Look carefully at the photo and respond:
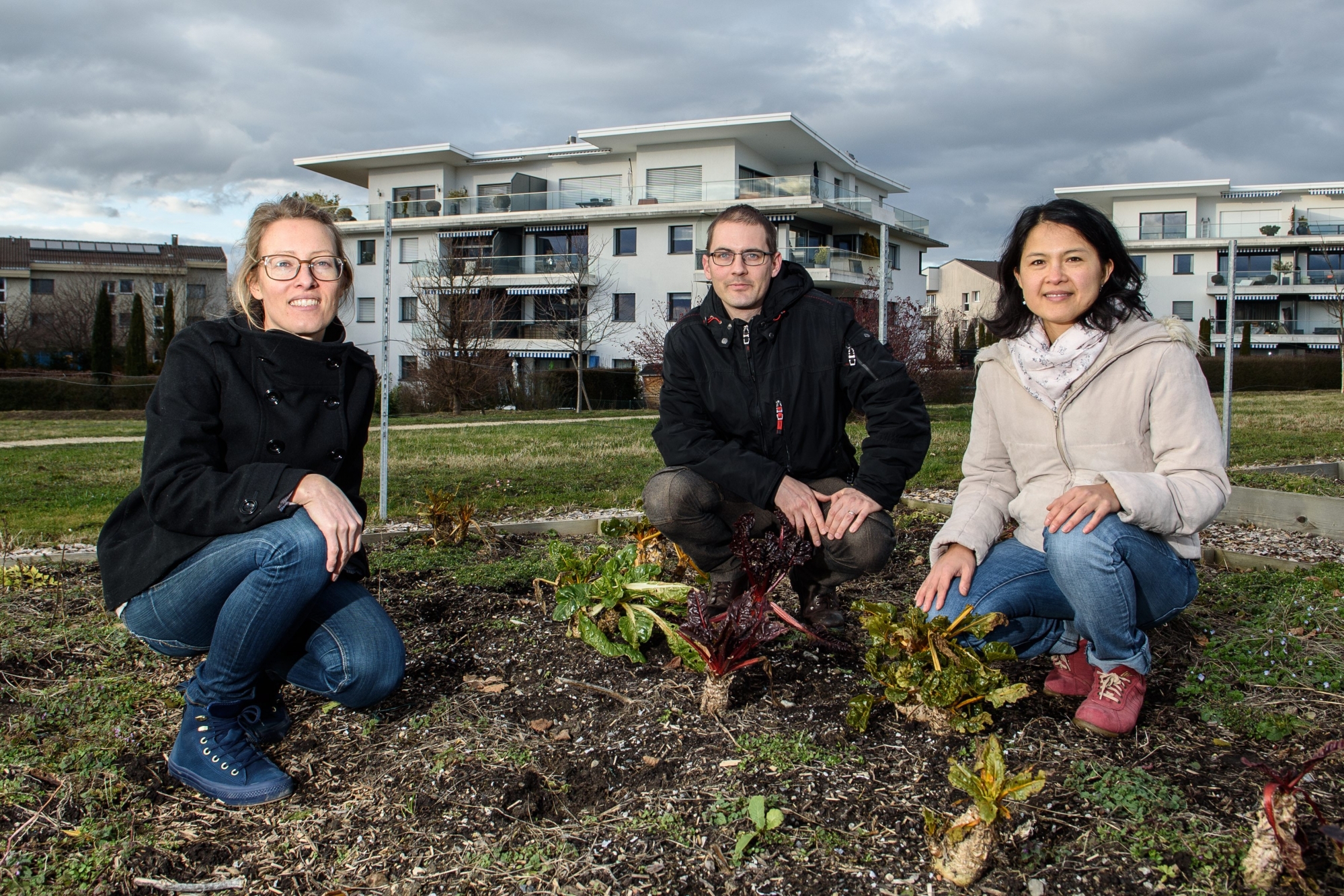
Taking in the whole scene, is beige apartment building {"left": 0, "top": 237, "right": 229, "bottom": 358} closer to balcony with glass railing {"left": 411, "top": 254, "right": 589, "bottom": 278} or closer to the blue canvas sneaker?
balcony with glass railing {"left": 411, "top": 254, "right": 589, "bottom": 278}

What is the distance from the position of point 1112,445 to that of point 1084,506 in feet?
1.13

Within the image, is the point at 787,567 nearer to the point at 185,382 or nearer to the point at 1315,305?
the point at 185,382

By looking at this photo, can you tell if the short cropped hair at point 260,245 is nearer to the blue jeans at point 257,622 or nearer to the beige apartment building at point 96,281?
the blue jeans at point 257,622

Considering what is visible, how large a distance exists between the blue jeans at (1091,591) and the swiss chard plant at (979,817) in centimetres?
73

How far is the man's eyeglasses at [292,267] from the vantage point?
2500mm

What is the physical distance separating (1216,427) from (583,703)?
6.29 feet

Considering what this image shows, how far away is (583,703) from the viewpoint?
256 centimetres

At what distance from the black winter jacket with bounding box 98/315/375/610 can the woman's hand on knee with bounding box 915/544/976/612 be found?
5.61 ft

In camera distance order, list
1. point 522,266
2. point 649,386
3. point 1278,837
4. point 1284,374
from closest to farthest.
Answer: point 1278,837 < point 649,386 < point 1284,374 < point 522,266

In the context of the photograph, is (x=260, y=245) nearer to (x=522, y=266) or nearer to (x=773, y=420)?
(x=773, y=420)

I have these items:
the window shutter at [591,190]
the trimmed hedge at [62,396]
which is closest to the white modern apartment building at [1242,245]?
the window shutter at [591,190]

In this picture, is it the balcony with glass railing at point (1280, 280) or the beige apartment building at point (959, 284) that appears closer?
the balcony with glass railing at point (1280, 280)

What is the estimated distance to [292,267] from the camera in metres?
2.50

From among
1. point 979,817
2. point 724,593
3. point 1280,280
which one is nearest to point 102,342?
point 724,593
